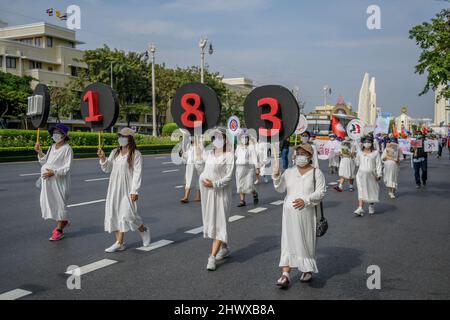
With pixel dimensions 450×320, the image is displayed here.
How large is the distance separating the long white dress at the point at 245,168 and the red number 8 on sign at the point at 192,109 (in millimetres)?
4772

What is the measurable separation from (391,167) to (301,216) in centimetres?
779

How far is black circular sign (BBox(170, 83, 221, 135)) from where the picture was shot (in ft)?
18.0

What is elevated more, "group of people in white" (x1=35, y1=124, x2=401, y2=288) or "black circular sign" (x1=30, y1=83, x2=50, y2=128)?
"black circular sign" (x1=30, y1=83, x2=50, y2=128)

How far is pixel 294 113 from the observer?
4590 millimetres

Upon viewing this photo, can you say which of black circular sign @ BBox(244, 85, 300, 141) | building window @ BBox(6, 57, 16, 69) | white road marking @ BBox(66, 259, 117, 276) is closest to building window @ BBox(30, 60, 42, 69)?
building window @ BBox(6, 57, 16, 69)

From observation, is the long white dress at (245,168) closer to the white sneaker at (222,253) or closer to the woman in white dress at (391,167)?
the woman in white dress at (391,167)

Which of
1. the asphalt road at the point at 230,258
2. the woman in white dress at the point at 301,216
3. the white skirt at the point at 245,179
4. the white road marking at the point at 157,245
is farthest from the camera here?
the white skirt at the point at 245,179

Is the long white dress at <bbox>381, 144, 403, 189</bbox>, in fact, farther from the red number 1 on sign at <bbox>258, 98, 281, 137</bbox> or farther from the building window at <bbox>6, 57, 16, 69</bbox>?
the building window at <bbox>6, 57, 16, 69</bbox>

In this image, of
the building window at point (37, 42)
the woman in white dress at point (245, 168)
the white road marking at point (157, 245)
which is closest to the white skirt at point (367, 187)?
the woman in white dress at point (245, 168)

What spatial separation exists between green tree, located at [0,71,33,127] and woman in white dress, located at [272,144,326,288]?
36.7 m

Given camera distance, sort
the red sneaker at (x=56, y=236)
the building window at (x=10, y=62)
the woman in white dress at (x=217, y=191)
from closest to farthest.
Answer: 1. the woman in white dress at (x=217, y=191)
2. the red sneaker at (x=56, y=236)
3. the building window at (x=10, y=62)

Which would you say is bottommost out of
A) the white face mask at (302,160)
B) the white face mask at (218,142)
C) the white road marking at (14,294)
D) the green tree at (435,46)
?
the white road marking at (14,294)

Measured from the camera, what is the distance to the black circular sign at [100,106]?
237 inches
